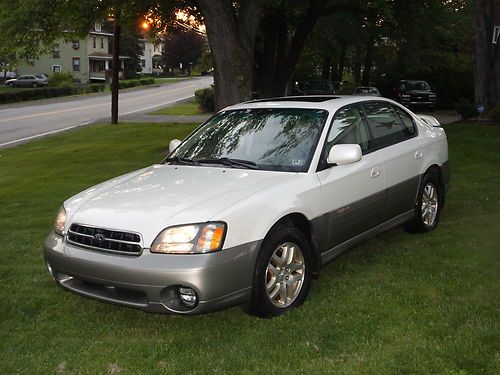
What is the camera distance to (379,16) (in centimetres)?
1791

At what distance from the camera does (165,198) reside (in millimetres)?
4254

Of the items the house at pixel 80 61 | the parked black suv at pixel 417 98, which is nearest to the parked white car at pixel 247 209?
the parked black suv at pixel 417 98

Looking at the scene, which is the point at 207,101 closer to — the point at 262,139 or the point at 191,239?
the point at 262,139

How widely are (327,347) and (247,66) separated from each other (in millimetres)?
8538

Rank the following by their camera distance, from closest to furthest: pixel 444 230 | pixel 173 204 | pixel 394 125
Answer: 1. pixel 173 204
2. pixel 394 125
3. pixel 444 230

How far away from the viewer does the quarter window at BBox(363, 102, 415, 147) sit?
564 centimetres

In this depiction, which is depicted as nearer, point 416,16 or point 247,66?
point 247,66

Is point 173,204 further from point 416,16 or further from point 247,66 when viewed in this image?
point 416,16

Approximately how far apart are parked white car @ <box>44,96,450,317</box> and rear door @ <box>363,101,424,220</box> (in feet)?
0.05

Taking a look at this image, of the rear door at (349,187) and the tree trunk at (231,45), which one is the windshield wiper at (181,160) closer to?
the rear door at (349,187)

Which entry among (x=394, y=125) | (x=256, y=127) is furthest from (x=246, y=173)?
(x=394, y=125)

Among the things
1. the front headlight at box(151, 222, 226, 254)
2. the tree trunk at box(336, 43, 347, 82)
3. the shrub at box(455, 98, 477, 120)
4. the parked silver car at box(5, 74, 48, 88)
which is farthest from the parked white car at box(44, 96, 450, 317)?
the parked silver car at box(5, 74, 48, 88)

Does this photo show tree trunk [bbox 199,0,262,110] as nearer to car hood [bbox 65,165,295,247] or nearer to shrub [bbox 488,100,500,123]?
car hood [bbox 65,165,295,247]

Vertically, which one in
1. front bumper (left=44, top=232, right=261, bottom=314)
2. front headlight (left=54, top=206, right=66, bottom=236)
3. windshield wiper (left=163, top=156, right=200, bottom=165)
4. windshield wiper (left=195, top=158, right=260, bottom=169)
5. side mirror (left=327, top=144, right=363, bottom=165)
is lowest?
front bumper (left=44, top=232, right=261, bottom=314)
